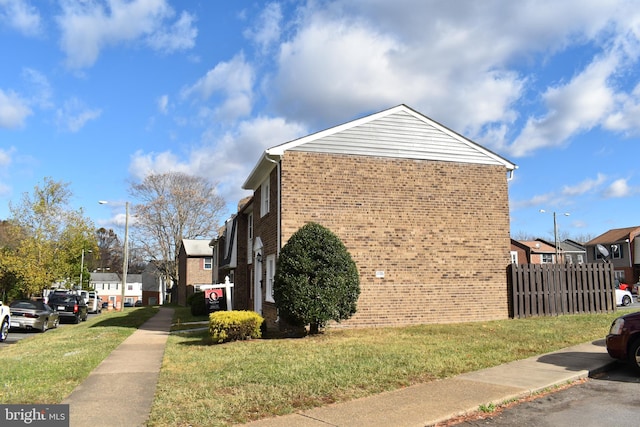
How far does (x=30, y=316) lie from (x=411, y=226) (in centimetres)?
1628

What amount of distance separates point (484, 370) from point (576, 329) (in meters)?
6.30

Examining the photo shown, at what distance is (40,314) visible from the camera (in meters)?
21.7

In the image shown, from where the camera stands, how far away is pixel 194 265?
50812 millimetres

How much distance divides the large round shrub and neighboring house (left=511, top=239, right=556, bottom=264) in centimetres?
4335

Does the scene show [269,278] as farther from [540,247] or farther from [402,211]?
[540,247]

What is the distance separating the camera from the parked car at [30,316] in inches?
830

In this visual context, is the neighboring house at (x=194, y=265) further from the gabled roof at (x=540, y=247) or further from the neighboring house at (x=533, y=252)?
the gabled roof at (x=540, y=247)

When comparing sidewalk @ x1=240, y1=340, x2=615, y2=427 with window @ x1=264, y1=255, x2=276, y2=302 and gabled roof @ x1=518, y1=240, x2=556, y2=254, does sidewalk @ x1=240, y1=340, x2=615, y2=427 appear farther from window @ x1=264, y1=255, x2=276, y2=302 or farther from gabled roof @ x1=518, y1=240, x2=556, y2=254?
gabled roof @ x1=518, y1=240, x2=556, y2=254

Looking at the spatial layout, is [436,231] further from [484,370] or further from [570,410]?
[570,410]

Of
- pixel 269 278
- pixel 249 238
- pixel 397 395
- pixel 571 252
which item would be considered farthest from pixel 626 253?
pixel 397 395

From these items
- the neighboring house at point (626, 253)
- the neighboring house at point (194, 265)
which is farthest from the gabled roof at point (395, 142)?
the neighboring house at point (626, 253)

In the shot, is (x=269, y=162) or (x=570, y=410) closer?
(x=570, y=410)

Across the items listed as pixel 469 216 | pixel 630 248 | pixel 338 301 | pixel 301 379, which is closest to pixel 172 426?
pixel 301 379

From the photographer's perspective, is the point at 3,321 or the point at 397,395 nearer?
the point at 397,395
